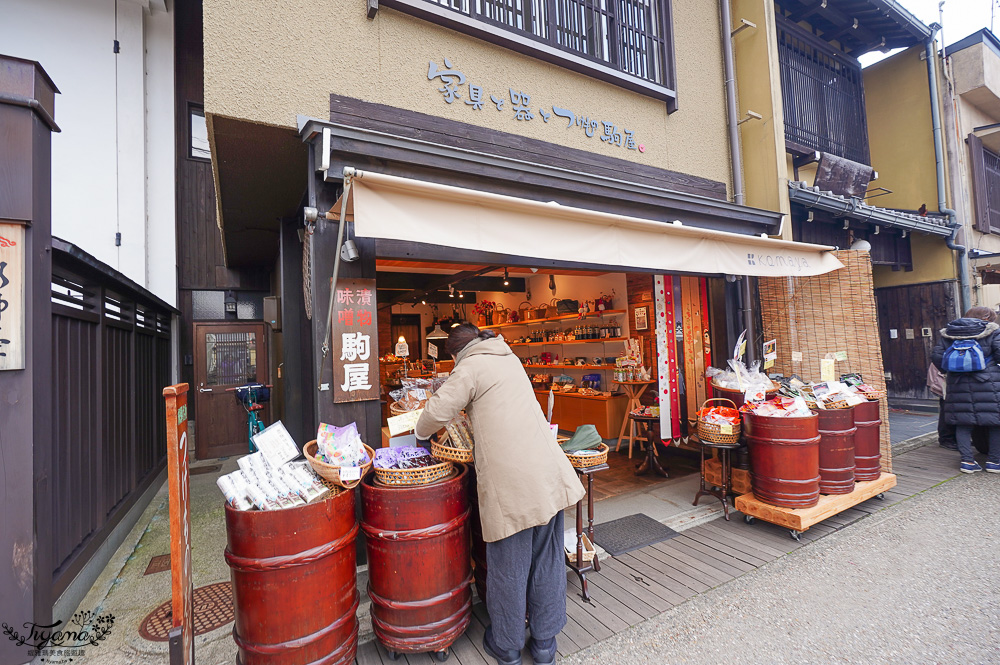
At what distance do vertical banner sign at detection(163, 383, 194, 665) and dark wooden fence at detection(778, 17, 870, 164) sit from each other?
8.81 meters

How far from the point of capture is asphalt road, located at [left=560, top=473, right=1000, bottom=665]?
2656mm

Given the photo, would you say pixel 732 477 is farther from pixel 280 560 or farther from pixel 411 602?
pixel 280 560

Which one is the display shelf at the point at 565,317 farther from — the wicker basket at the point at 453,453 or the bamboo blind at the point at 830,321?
the wicker basket at the point at 453,453

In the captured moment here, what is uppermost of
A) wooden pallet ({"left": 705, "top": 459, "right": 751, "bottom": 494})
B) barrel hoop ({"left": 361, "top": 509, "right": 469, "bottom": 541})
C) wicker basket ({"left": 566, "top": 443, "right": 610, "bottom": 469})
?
wicker basket ({"left": 566, "top": 443, "right": 610, "bottom": 469})

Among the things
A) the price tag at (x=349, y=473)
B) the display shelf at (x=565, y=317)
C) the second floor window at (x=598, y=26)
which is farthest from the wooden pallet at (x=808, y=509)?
the second floor window at (x=598, y=26)

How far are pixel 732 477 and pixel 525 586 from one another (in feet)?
11.2

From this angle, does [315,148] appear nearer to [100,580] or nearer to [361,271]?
[361,271]

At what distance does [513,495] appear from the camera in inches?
102

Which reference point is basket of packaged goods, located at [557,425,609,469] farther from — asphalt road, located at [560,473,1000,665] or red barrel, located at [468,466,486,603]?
asphalt road, located at [560,473,1000,665]

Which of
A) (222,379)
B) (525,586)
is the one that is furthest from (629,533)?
(222,379)

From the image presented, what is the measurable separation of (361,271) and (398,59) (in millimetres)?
2009

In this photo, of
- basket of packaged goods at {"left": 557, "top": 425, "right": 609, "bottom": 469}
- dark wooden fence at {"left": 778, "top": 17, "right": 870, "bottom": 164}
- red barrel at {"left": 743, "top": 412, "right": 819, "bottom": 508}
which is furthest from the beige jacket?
dark wooden fence at {"left": 778, "top": 17, "right": 870, "bottom": 164}

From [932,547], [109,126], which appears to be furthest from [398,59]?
[109,126]

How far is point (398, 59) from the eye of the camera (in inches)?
156
